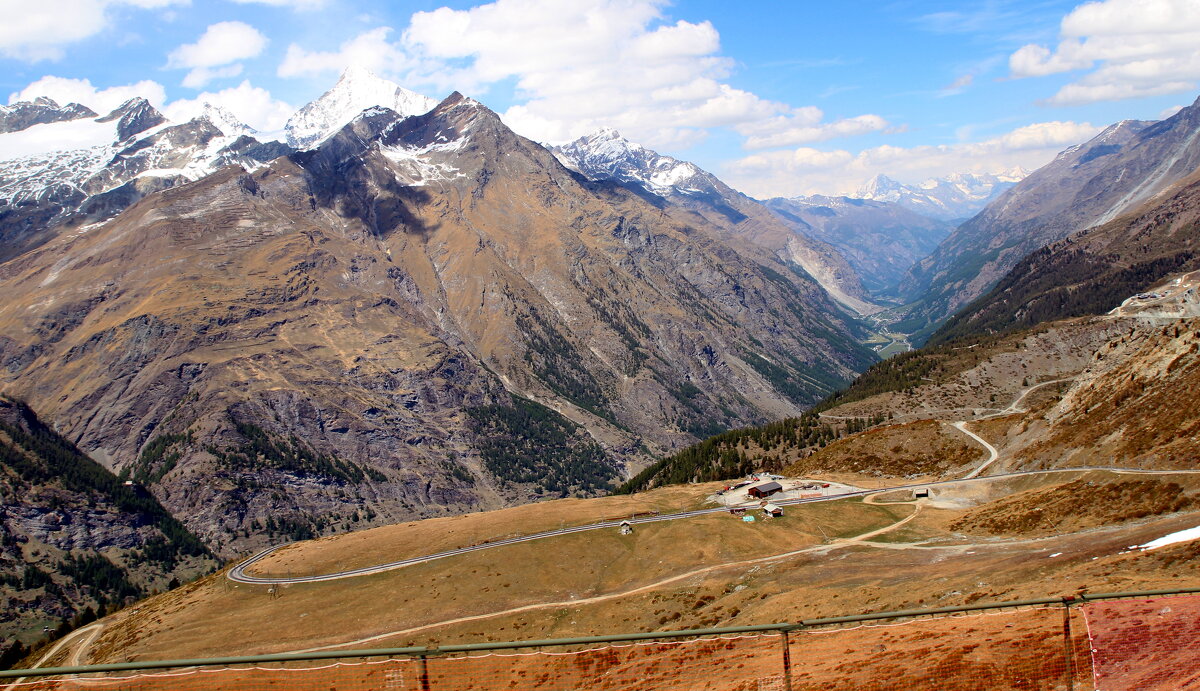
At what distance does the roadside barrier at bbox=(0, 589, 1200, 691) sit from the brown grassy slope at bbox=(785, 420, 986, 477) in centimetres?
10772

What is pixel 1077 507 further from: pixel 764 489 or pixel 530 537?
pixel 530 537

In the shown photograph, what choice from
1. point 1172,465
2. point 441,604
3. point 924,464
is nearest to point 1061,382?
point 924,464

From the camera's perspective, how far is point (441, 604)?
3231 inches

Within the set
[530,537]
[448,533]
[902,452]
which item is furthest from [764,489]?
[448,533]

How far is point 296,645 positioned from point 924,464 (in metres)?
111

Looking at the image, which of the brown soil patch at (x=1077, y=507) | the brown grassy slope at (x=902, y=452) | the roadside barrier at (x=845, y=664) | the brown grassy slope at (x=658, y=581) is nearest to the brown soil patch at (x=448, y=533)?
the brown grassy slope at (x=658, y=581)

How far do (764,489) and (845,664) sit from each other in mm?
94785

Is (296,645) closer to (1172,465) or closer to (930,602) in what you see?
(930,602)

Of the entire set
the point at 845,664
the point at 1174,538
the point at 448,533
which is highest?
the point at 845,664

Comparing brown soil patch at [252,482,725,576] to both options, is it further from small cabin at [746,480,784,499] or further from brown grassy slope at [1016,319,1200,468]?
brown grassy slope at [1016,319,1200,468]

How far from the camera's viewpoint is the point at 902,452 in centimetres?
13938

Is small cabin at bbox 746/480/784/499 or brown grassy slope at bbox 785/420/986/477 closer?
small cabin at bbox 746/480/784/499

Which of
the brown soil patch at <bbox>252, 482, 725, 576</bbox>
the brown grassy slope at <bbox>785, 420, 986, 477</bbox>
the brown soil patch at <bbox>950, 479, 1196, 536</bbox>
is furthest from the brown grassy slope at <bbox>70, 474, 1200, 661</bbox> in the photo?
the brown grassy slope at <bbox>785, 420, 986, 477</bbox>

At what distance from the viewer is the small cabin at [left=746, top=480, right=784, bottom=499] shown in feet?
390
